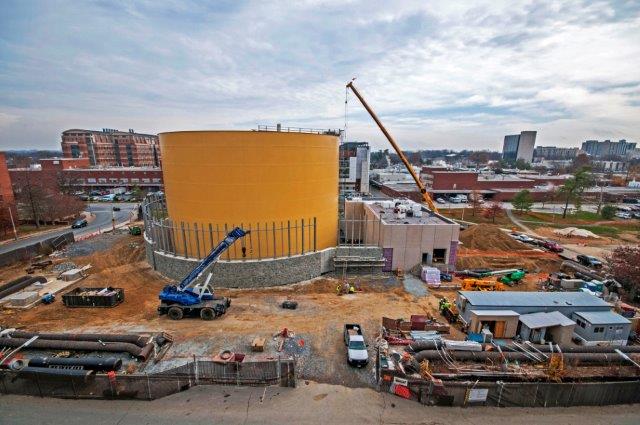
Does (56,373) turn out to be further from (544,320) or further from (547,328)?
(547,328)

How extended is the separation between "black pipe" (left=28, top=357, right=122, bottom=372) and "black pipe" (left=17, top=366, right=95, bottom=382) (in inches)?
25.2

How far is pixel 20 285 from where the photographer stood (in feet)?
76.4

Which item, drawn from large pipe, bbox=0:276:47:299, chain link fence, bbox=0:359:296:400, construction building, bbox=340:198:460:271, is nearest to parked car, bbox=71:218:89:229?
large pipe, bbox=0:276:47:299

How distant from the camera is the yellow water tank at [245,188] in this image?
23422mm

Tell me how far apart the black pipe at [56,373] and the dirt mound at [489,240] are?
36211 millimetres

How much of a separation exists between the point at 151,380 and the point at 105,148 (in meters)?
122

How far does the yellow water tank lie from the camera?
922 inches

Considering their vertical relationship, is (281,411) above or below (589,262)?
above

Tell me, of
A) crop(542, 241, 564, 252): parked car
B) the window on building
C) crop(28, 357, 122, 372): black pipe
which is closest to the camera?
crop(28, 357, 122, 372): black pipe

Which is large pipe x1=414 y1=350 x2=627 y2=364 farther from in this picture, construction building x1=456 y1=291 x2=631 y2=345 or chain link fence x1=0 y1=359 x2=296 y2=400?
chain link fence x1=0 y1=359 x2=296 y2=400

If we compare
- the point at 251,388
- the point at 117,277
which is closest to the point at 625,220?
the point at 251,388

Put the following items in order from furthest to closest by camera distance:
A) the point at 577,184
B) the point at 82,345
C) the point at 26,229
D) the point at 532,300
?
the point at 577,184 < the point at 26,229 < the point at 532,300 < the point at 82,345

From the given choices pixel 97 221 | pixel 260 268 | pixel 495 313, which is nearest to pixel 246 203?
pixel 260 268

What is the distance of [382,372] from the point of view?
1330 cm
